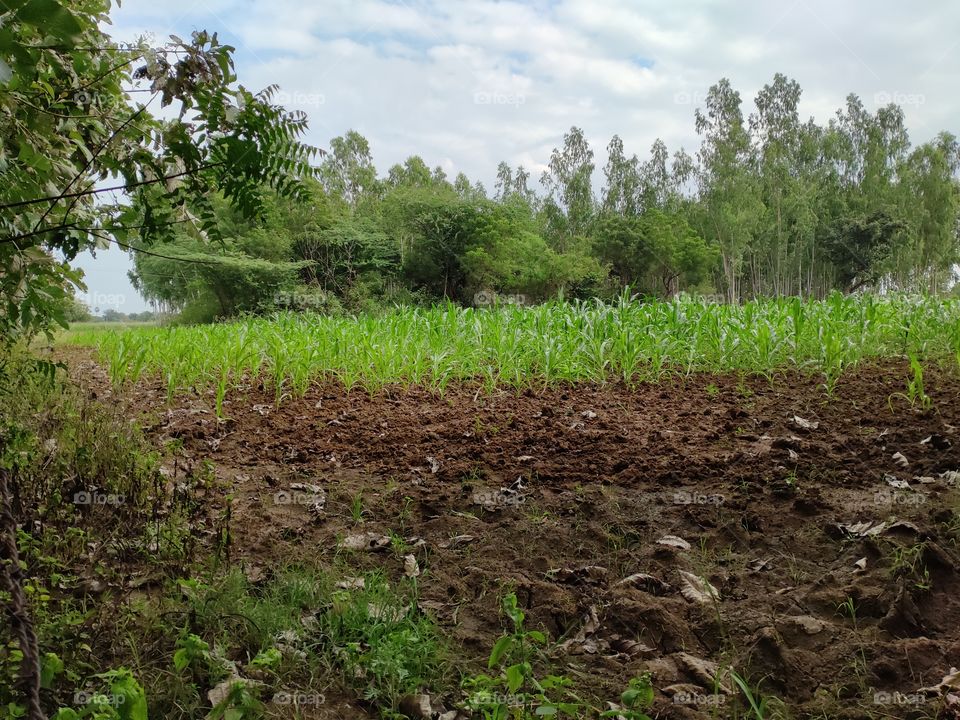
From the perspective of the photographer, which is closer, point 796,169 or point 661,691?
point 661,691

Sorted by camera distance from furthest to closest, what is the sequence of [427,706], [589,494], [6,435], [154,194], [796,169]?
[796,169] < [589,494] < [6,435] < [154,194] < [427,706]

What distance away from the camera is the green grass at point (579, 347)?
521 cm

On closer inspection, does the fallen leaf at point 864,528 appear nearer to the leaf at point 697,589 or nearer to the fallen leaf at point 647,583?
the leaf at point 697,589

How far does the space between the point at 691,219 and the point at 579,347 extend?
32.6 meters

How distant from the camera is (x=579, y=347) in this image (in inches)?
223

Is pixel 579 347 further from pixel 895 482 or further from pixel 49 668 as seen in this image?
pixel 49 668

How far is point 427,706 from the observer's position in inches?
64.2

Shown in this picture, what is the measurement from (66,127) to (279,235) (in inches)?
840

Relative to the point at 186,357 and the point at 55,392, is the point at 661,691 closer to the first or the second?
the point at 55,392

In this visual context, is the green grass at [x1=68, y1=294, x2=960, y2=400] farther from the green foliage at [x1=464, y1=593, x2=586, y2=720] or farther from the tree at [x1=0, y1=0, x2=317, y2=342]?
the green foliage at [x1=464, y1=593, x2=586, y2=720]

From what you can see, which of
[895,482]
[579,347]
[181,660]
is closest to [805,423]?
[895,482]

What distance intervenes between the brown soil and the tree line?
19.3 m

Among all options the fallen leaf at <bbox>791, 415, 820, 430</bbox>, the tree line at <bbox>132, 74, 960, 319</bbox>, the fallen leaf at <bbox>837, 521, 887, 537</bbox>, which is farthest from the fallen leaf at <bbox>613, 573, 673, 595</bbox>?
the tree line at <bbox>132, 74, 960, 319</bbox>

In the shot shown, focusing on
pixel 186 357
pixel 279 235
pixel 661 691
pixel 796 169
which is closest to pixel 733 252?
pixel 796 169
